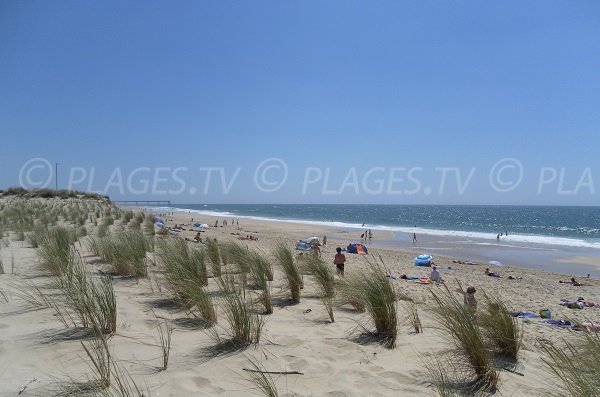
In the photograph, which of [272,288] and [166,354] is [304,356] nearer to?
[166,354]

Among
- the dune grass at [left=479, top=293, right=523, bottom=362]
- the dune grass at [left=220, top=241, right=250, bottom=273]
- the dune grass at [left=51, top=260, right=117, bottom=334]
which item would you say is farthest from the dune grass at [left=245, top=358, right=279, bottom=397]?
the dune grass at [left=220, top=241, right=250, bottom=273]

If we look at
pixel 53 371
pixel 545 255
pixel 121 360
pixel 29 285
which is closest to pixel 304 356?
pixel 121 360

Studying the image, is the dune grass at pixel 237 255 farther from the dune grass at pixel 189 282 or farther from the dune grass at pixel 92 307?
the dune grass at pixel 92 307

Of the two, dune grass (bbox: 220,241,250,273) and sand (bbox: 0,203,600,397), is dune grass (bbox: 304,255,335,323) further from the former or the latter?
dune grass (bbox: 220,241,250,273)

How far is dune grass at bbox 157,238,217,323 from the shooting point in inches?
162

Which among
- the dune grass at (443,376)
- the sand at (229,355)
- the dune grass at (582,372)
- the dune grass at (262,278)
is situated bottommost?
the sand at (229,355)

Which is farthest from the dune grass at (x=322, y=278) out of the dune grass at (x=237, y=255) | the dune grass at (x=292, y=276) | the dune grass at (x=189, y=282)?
the dune grass at (x=189, y=282)

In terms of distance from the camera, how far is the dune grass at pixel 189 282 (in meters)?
4.11

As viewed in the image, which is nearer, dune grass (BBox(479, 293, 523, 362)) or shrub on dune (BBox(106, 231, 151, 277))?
dune grass (BBox(479, 293, 523, 362))

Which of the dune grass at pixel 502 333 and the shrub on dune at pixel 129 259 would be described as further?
the shrub on dune at pixel 129 259

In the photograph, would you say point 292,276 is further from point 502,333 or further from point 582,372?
point 582,372

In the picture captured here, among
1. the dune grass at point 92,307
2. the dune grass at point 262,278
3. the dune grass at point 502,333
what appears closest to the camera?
the dune grass at point 92,307

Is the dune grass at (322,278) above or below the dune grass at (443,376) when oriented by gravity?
above

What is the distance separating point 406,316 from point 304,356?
202cm
